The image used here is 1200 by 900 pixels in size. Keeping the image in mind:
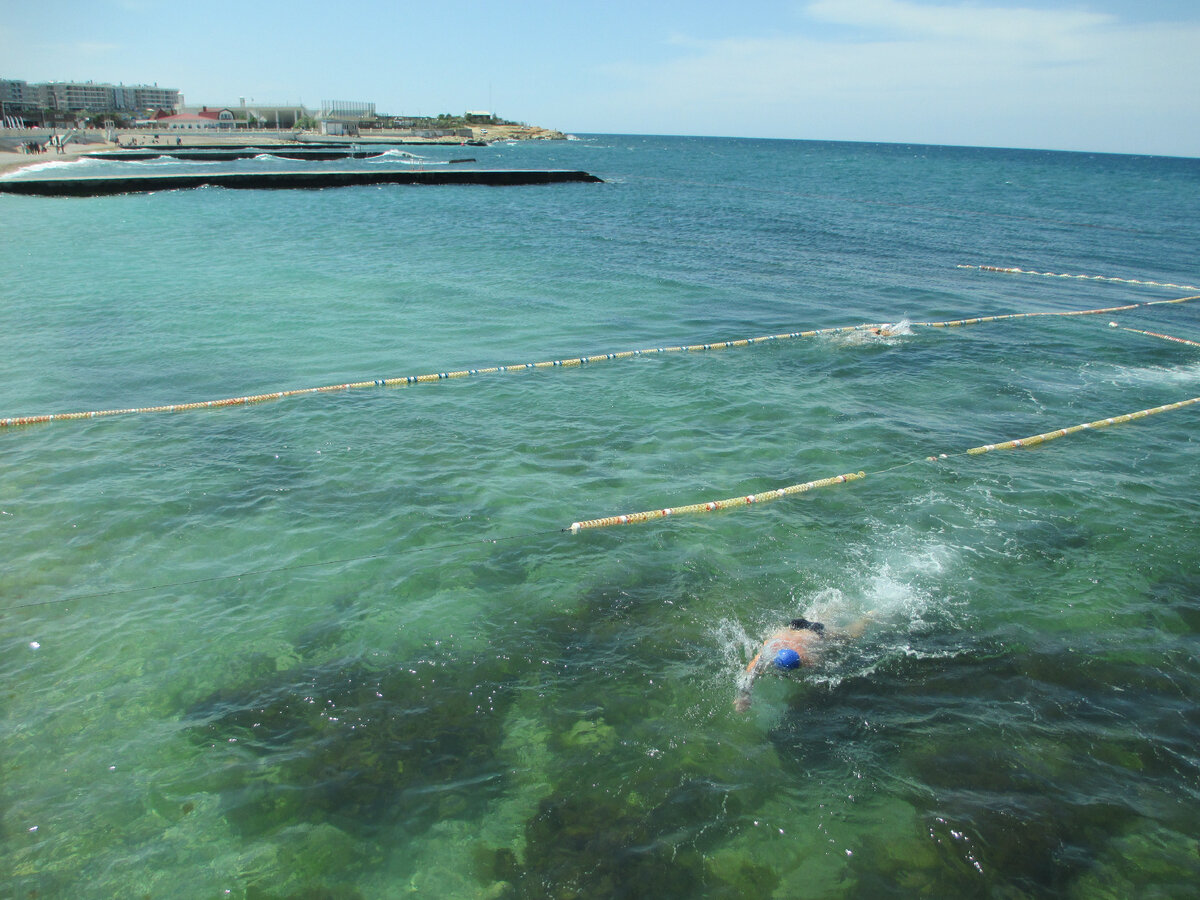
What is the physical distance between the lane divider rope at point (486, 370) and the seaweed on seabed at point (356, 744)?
9.97m

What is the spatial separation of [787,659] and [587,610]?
2768 millimetres

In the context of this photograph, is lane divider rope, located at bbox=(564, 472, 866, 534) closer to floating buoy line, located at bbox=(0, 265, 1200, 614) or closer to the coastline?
floating buoy line, located at bbox=(0, 265, 1200, 614)

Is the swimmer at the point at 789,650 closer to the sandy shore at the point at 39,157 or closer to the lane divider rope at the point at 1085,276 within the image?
the lane divider rope at the point at 1085,276

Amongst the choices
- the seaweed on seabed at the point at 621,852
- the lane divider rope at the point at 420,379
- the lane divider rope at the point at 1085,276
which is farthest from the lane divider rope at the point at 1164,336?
the seaweed on seabed at the point at 621,852

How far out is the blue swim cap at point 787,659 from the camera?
884 cm

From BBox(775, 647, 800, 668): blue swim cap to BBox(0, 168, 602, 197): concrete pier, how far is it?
6394 cm

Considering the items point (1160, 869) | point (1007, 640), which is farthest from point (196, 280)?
point (1160, 869)

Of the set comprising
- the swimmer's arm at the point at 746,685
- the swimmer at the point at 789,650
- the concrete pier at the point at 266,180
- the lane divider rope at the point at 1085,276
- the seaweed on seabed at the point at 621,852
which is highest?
the concrete pier at the point at 266,180

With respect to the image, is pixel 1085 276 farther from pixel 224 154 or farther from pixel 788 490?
pixel 224 154

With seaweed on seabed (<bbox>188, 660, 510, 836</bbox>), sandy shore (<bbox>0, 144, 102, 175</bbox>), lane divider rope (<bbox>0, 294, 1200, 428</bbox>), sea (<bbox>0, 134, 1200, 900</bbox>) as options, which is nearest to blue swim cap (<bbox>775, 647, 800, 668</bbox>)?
sea (<bbox>0, 134, 1200, 900</bbox>)

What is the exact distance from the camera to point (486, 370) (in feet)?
63.4

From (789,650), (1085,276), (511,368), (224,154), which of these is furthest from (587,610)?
(224,154)

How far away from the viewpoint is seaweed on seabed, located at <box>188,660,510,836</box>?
23.5 ft

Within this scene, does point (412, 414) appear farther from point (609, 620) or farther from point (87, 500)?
point (609, 620)
